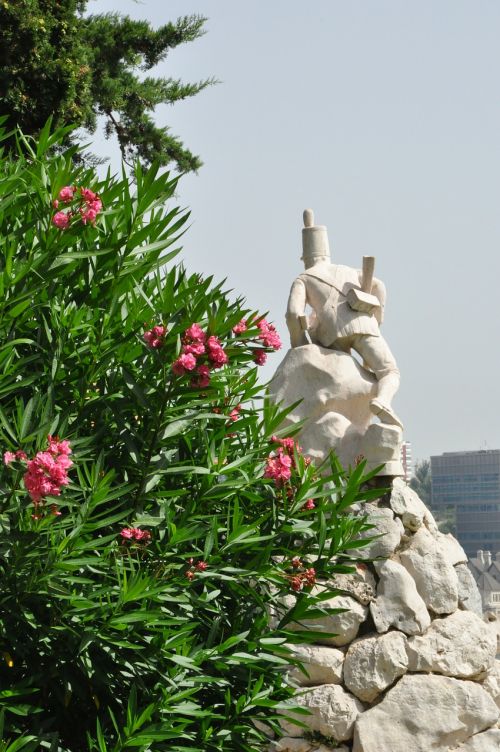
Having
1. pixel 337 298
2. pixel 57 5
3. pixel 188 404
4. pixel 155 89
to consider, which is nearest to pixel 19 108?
pixel 57 5

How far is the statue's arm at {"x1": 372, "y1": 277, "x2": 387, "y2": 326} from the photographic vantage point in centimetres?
1052

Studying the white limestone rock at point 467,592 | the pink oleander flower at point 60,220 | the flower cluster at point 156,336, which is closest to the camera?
the flower cluster at point 156,336

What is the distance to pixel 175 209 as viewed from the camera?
15.7ft

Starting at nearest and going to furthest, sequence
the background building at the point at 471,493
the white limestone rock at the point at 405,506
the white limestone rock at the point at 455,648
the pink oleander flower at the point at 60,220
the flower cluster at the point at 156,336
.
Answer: the flower cluster at the point at 156,336 → the pink oleander flower at the point at 60,220 → the white limestone rock at the point at 455,648 → the white limestone rock at the point at 405,506 → the background building at the point at 471,493

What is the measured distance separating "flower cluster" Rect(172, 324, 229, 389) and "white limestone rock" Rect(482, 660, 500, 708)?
5988 mm

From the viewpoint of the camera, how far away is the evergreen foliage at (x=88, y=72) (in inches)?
424

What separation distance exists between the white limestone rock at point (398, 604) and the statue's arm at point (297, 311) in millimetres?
2177

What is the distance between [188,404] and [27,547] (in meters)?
0.83

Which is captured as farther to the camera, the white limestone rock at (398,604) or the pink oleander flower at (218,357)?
the white limestone rock at (398,604)

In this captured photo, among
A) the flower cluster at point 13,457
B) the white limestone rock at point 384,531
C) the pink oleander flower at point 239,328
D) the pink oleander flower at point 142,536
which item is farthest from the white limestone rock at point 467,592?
the flower cluster at point 13,457

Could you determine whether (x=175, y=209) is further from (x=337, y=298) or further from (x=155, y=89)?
(x=155, y=89)

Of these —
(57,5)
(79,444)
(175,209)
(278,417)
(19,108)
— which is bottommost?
(79,444)

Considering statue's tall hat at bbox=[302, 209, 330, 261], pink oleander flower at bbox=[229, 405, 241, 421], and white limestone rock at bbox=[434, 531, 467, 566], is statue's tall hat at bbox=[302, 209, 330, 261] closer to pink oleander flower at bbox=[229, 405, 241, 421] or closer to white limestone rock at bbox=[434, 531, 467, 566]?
white limestone rock at bbox=[434, 531, 467, 566]

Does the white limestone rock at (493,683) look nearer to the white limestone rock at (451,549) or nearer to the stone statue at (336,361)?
the white limestone rock at (451,549)
